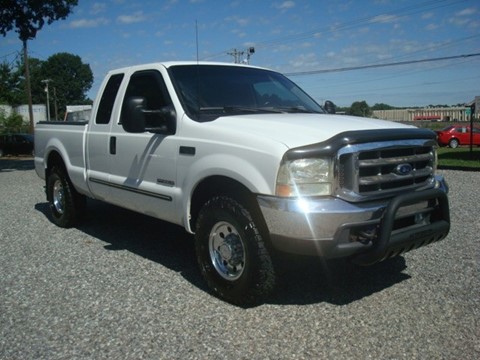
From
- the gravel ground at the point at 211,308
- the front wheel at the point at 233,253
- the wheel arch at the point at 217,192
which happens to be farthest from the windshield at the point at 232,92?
the gravel ground at the point at 211,308

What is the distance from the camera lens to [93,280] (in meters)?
4.53

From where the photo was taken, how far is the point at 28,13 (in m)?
17.9

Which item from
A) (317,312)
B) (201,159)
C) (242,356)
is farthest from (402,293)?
(201,159)

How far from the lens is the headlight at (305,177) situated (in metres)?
3.33

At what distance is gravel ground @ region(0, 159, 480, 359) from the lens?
10.4 feet

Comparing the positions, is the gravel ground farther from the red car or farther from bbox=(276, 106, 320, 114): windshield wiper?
the red car

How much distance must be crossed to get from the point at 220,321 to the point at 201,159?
51.3 inches

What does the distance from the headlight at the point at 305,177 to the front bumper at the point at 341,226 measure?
0.07m

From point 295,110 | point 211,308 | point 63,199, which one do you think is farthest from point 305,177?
point 63,199

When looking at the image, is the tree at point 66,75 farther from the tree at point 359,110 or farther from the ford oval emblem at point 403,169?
the ford oval emblem at point 403,169

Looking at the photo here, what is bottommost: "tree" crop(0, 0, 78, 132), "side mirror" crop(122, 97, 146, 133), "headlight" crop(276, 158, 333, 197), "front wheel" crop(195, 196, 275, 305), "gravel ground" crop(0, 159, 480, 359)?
"gravel ground" crop(0, 159, 480, 359)

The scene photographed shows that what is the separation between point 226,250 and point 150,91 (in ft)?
6.40

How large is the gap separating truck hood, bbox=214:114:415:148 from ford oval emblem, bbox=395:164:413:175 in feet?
1.15

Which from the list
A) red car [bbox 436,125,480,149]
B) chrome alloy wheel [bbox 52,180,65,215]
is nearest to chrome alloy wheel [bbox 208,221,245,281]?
chrome alloy wheel [bbox 52,180,65,215]
